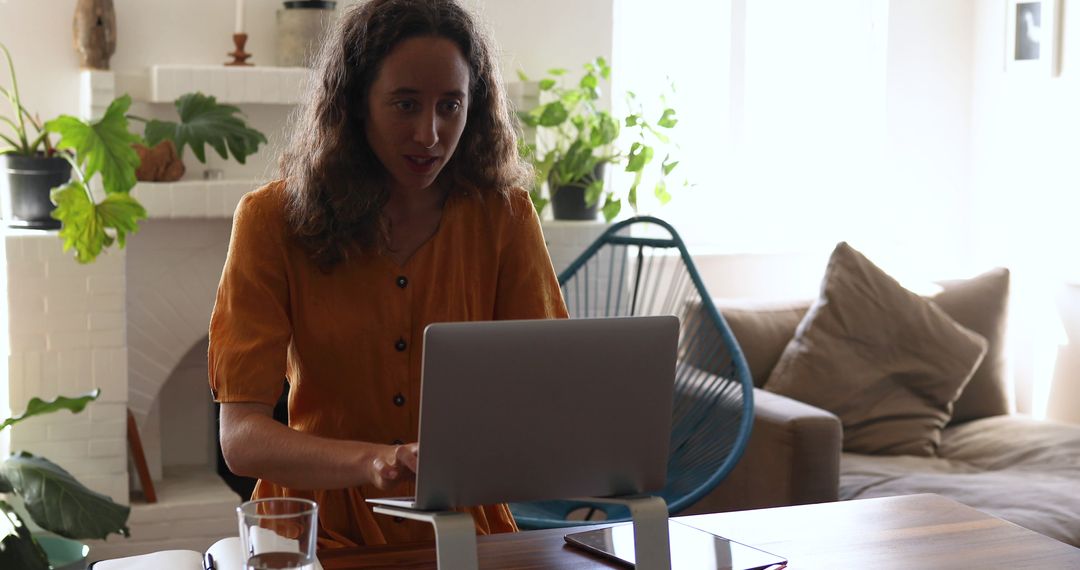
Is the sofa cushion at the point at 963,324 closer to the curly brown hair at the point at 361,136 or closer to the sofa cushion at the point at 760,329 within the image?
the sofa cushion at the point at 760,329

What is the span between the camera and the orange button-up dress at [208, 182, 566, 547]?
160 centimetres

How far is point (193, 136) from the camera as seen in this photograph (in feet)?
10.1

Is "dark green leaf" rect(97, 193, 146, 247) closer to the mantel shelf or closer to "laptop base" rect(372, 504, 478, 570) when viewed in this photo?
the mantel shelf

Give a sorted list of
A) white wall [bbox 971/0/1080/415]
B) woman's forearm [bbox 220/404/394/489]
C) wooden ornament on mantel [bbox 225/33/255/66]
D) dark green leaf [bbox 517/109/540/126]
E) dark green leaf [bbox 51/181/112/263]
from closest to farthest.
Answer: woman's forearm [bbox 220/404/394/489]
dark green leaf [bbox 51/181/112/263]
wooden ornament on mantel [bbox 225/33/255/66]
dark green leaf [bbox 517/109/540/126]
white wall [bbox 971/0/1080/415]

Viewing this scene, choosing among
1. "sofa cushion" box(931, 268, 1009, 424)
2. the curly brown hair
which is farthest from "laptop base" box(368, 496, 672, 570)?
"sofa cushion" box(931, 268, 1009, 424)

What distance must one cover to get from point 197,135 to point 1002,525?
7.12ft

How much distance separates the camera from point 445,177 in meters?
1.78

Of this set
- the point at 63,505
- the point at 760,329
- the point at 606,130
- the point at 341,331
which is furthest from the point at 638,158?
the point at 341,331

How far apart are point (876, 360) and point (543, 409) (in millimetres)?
2342

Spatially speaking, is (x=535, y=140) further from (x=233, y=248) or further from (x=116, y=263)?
(x=233, y=248)

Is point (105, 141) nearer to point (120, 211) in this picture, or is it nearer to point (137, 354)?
point (120, 211)

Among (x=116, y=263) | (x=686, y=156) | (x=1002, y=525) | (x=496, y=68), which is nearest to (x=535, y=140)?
(x=686, y=156)

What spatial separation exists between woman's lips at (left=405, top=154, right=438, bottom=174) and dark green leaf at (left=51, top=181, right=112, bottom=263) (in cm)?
158

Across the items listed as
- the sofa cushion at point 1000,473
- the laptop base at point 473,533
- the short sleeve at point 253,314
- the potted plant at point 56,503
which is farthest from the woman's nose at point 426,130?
the sofa cushion at point 1000,473
